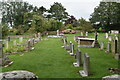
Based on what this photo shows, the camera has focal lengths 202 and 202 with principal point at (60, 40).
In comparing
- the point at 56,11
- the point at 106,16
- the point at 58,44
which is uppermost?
the point at 56,11

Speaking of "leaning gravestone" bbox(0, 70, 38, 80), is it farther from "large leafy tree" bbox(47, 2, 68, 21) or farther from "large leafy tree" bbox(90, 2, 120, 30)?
"large leafy tree" bbox(47, 2, 68, 21)

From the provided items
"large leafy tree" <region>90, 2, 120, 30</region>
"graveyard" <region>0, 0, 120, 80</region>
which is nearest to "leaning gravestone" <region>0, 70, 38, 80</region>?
"graveyard" <region>0, 0, 120, 80</region>

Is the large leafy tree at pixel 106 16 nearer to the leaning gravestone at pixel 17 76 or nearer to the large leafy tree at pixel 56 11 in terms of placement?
the large leafy tree at pixel 56 11

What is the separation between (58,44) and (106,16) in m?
33.0

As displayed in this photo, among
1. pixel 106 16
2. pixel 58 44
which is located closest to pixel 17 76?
pixel 58 44

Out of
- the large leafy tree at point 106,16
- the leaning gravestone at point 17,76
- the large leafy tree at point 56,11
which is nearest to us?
the leaning gravestone at point 17,76

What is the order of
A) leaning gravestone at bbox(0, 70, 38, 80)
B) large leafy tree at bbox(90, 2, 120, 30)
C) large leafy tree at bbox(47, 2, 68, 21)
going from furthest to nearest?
large leafy tree at bbox(47, 2, 68, 21)
large leafy tree at bbox(90, 2, 120, 30)
leaning gravestone at bbox(0, 70, 38, 80)

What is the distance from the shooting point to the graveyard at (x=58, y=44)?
9.52 metres

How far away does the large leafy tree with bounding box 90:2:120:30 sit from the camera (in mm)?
52081

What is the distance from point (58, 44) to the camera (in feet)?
76.9

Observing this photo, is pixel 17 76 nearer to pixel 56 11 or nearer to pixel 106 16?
pixel 106 16

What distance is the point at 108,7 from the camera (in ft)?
172

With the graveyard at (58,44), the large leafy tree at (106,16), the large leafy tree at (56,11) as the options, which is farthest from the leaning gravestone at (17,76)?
the large leafy tree at (56,11)

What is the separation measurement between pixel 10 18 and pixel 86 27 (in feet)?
135
